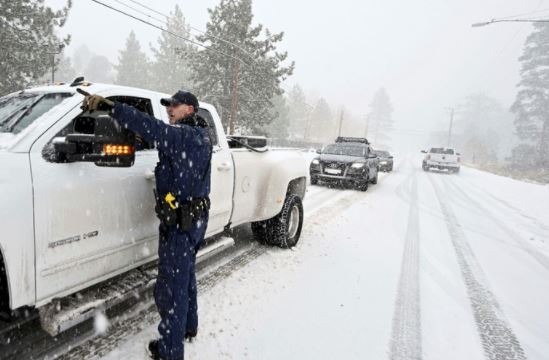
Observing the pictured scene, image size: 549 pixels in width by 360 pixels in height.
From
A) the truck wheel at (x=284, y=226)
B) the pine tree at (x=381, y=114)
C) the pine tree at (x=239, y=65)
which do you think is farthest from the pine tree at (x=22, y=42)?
the pine tree at (x=381, y=114)

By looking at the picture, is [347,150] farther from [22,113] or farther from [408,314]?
[22,113]

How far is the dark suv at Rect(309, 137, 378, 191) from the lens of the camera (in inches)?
489

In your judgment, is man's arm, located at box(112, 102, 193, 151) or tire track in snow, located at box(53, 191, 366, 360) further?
tire track in snow, located at box(53, 191, 366, 360)

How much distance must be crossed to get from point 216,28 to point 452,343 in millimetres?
27686

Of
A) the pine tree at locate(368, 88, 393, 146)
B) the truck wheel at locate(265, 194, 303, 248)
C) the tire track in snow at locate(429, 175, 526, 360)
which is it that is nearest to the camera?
the tire track in snow at locate(429, 175, 526, 360)

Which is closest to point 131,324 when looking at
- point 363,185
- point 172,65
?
point 363,185

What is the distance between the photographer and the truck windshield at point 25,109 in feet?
8.57

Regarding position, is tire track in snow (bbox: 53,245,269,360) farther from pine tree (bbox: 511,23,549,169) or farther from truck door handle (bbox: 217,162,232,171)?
pine tree (bbox: 511,23,549,169)

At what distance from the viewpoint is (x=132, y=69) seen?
53.1 m

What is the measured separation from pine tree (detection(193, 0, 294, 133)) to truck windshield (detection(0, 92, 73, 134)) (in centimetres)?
2307

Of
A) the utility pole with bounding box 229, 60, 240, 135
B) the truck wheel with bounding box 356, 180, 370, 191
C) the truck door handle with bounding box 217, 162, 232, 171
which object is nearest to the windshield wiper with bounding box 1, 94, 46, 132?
the truck door handle with bounding box 217, 162, 232, 171

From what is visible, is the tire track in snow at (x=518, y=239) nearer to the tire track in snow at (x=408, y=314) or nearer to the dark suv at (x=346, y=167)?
the tire track in snow at (x=408, y=314)

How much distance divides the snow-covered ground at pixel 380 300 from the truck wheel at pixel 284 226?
0.16 metres

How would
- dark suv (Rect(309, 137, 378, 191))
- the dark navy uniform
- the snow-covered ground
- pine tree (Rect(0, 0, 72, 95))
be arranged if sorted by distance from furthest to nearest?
pine tree (Rect(0, 0, 72, 95))
dark suv (Rect(309, 137, 378, 191))
the snow-covered ground
the dark navy uniform
